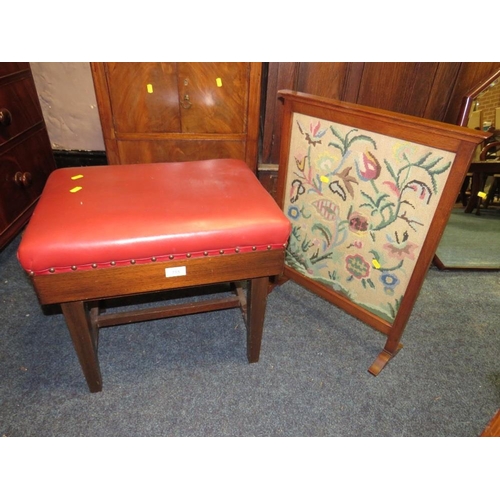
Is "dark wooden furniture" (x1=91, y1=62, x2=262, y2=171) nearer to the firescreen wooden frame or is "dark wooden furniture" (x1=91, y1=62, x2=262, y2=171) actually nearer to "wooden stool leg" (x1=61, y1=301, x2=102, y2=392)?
the firescreen wooden frame

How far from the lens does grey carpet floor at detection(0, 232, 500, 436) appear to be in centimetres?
112

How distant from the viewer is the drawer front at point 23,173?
1.69 m

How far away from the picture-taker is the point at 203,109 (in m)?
1.67

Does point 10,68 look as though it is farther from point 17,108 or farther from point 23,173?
point 23,173

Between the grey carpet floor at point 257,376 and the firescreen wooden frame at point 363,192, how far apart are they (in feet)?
0.41

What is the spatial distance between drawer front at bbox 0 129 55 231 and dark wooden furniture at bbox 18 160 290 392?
73 cm

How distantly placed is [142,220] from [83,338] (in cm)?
40

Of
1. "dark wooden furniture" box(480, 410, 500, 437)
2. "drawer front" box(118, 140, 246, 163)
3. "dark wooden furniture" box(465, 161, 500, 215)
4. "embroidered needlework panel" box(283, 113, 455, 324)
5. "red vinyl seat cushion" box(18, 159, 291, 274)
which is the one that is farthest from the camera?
"dark wooden furniture" box(465, 161, 500, 215)

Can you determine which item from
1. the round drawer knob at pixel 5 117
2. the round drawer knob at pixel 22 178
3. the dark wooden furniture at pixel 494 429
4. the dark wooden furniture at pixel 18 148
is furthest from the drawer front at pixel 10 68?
the dark wooden furniture at pixel 494 429

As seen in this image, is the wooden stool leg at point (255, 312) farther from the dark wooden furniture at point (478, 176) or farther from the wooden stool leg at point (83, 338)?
the dark wooden furniture at point (478, 176)

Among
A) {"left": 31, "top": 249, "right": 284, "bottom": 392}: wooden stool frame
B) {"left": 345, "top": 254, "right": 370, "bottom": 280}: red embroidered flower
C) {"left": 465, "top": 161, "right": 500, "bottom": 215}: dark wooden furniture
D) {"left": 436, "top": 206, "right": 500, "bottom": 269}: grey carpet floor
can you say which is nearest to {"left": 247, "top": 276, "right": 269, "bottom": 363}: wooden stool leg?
{"left": 31, "top": 249, "right": 284, "bottom": 392}: wooden stool frame

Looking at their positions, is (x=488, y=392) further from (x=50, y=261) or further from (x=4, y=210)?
(x=4, y=210)

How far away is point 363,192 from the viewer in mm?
1229

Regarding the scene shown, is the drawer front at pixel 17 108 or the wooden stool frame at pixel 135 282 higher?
the drawer front at pixel 17 108
